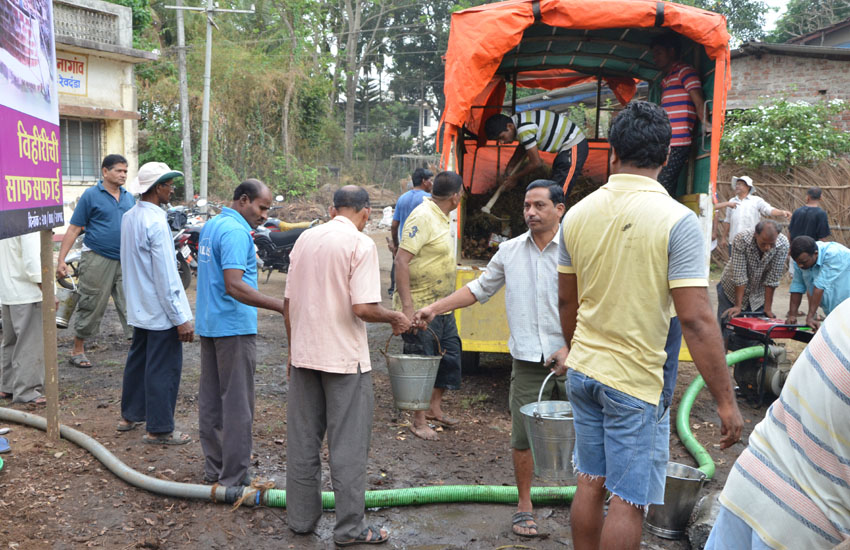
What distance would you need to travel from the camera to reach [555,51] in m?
7.45

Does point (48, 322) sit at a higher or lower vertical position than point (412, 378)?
higher

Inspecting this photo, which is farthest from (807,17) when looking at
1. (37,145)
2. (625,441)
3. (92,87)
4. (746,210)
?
(625,441)

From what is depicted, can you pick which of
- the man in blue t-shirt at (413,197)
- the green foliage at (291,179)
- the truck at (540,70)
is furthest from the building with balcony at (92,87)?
the truck at (540,70)

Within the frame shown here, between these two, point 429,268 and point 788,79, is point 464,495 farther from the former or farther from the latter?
point 788,79

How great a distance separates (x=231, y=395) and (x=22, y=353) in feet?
8.67

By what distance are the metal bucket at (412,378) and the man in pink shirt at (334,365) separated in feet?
3.74

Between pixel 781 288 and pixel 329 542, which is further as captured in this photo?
pixel 781 288

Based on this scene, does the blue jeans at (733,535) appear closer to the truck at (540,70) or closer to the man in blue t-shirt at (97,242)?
the truck at (540,70)

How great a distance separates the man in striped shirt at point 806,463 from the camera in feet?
5.03

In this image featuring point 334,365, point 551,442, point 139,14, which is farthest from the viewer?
point 139,14

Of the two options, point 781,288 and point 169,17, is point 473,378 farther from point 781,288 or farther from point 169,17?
point 169,17

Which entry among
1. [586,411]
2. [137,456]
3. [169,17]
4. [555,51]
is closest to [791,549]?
[586,411]

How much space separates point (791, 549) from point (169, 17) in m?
28.8

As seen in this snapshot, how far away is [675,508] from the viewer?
3793mm
